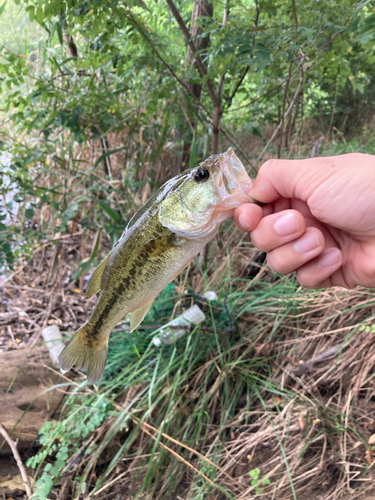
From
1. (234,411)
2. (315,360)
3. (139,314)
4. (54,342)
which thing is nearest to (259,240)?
(139,314)

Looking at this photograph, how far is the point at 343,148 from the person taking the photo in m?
3.88

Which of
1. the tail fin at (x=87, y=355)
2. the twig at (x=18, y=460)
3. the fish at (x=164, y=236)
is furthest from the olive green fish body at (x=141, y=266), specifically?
the twig at (x=18, y=460)

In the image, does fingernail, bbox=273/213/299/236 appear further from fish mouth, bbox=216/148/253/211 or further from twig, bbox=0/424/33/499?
twig, bbox=0/424/33/499

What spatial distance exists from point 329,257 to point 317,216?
181mm

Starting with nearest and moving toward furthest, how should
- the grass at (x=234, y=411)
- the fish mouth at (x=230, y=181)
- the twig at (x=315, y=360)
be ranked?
the fish mouth at (x=230, y=181) → the grass at (x=234, y=411) → the twig at (x=315, y=360)

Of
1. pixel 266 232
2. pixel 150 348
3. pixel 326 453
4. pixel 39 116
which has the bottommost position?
pixel 326 453

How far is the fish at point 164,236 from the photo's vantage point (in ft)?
3.48

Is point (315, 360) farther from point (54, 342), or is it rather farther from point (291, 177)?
point (54, 342)

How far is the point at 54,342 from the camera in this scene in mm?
2729

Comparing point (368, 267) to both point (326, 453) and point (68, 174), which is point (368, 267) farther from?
point (68, 174)

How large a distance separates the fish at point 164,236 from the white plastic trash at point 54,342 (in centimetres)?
153

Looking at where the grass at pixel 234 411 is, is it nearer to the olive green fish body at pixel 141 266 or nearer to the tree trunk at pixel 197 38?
the olive green fish body at pixel 141 266

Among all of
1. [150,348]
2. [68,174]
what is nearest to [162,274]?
[150,348]

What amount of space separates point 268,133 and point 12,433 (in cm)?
512
